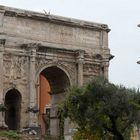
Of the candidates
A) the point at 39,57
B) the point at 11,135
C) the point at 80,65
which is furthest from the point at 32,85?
the point at 11,135

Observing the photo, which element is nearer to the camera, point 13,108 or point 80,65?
point 13,108

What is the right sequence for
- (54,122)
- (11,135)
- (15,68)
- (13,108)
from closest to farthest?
(11,135), (15,68), (13,108), (54,122)

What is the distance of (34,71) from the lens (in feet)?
135

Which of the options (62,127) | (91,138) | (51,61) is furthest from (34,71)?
(91,138)

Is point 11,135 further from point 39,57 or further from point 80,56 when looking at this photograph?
point 80,56

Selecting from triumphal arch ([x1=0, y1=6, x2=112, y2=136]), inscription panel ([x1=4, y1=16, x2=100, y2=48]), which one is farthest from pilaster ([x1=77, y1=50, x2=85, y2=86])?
inscription panel ([x1=4, y1=16, x2=100, y2=48])

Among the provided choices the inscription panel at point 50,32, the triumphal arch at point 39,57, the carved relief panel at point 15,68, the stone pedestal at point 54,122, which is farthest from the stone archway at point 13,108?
the inscription panel at point 50,32

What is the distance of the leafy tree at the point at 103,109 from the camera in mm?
27422

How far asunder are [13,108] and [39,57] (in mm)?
4314

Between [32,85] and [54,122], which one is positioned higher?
[32,85]

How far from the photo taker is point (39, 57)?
1642 inches

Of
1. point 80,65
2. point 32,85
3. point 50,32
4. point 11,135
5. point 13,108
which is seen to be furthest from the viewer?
point 80,65

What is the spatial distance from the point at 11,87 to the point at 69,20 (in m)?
7.37

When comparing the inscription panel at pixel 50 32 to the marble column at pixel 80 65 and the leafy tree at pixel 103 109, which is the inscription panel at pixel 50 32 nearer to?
the marble column at pixel 80 65
